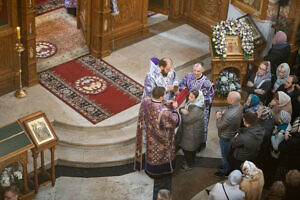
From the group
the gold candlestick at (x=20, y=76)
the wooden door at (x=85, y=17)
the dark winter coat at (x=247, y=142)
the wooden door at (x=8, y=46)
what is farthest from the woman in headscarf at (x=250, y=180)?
the wooden door at (x=85, y=17)

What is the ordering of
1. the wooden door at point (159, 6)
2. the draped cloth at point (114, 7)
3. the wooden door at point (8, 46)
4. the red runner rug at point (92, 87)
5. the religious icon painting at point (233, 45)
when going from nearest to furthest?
1. the wooden door at point (8, 46)
2. the red runner rug at point (92, 87)
3. the religious icon painting at point (233, 45)
4. the draped cloth at point (114, 7)
5. the wooden door at point (159, 6)

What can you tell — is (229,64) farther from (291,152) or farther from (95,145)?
(95,145)

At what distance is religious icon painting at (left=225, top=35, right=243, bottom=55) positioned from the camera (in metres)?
11.4

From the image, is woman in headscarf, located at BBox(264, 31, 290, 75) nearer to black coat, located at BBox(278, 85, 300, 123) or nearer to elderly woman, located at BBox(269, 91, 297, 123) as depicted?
black coat, located at BBox(278, 85, 300, 123)

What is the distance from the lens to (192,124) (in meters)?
9.61

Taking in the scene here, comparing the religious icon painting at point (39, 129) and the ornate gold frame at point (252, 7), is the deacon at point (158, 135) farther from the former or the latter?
the ornate gold frame at point (252, 7)

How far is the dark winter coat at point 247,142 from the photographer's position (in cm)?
898

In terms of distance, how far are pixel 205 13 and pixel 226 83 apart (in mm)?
2792

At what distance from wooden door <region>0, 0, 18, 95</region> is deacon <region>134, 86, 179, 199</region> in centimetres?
292

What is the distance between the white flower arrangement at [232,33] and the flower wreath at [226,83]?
0.49m

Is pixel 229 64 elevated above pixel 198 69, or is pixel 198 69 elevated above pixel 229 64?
pixel 198 69

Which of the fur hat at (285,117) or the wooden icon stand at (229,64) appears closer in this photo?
the fur hat at (285,117)

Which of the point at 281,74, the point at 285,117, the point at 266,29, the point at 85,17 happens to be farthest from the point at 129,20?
the point at 285,117

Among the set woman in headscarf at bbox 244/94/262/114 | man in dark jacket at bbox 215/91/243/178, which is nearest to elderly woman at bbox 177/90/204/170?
man in dark jacket at bbox 215/91/243/178
